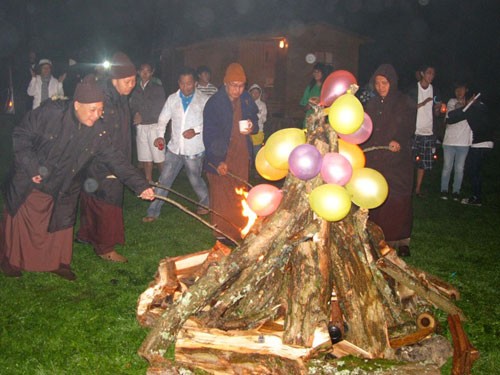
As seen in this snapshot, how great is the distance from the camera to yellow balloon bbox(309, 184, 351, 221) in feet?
12.1

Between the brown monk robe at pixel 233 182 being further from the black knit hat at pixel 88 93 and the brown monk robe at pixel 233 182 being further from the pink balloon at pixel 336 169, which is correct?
the pink balloon at pixel 336 169

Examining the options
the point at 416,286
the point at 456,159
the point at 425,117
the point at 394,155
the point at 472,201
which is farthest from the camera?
the point at 456,159

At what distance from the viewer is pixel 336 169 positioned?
12.5 feet

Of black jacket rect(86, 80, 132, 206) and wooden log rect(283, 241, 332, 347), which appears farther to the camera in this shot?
black jacket rect(86, 80, 132, 206)

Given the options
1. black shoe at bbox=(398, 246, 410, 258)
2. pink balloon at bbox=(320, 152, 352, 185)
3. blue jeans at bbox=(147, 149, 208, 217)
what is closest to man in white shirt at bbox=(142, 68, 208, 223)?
blue jeans at bbox=(147, 149, 208, 217)

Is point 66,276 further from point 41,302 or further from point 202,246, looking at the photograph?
point 202,246

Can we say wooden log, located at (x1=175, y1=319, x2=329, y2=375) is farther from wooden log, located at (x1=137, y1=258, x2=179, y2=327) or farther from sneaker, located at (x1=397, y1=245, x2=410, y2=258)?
sneaker, located at (x1=397, y1=245, x2=410, y2=258)

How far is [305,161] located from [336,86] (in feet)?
2.87

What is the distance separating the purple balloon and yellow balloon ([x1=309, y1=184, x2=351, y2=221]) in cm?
14

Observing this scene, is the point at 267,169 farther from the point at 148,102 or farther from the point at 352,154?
the point at 148,102

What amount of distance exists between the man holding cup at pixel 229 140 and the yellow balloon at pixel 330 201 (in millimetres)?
2972

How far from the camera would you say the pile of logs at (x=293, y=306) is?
3.84 metres

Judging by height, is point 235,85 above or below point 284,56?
below

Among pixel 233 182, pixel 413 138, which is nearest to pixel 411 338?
pixel 233 182
